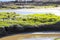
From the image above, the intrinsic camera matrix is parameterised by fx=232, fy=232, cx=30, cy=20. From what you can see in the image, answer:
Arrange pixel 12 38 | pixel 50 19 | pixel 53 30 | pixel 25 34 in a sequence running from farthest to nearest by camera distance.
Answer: pixel 50 19, pixel 53 30, pixel 25 34, pixel 12 38

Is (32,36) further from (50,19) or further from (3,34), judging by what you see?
(50,19)

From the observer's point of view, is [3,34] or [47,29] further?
[47,29]

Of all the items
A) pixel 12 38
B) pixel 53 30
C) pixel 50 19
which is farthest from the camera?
pixel 50 19

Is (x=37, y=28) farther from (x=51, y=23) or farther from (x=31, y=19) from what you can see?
(x=31, y=19)

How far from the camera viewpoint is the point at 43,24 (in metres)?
19.3

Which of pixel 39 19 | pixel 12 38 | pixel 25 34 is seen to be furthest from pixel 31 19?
pixel 12 38

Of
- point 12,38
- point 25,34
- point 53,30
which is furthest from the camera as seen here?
point 53,30

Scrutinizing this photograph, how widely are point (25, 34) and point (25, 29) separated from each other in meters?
0.89

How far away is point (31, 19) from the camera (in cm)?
2162

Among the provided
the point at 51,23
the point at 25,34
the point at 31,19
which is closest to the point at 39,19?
the point at 31,19

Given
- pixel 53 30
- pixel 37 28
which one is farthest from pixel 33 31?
pixel 53 30

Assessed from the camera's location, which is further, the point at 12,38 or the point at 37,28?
the point at 37,28

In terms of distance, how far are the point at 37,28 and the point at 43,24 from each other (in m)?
0.72

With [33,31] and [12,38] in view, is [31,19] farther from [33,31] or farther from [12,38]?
[12,38]
